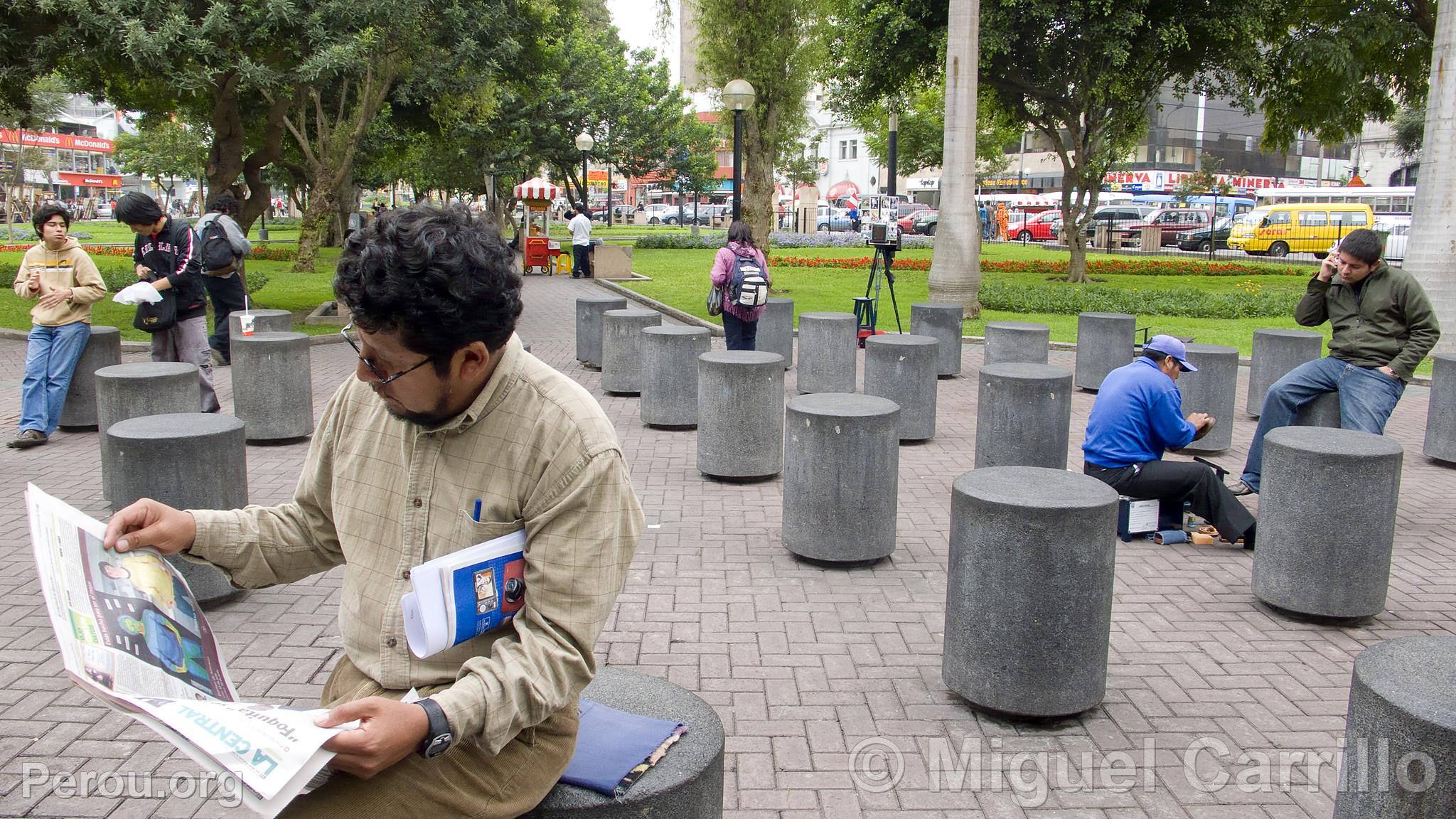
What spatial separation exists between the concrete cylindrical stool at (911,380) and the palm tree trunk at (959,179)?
24.9 ft

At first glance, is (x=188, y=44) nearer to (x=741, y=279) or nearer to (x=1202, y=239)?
(x=741, y=279)

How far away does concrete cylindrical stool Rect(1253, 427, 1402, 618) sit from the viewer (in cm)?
543

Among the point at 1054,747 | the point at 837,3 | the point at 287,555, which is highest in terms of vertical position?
the point at 837,3

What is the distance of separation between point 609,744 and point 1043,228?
4880 centimetres

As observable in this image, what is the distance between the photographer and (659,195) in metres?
117

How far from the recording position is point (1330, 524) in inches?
216

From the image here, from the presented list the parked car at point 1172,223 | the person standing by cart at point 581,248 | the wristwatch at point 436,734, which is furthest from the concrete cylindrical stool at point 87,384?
the parked car at point 1172,223

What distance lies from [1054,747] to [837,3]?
22.9m

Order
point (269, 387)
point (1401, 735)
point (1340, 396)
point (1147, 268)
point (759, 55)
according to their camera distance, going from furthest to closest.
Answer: point (1147, 268), point (759, 55), point (269, 387), point (1340, 396), point (1401, 735)

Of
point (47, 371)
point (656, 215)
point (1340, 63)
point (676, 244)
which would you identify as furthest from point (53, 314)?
point (656, 215)

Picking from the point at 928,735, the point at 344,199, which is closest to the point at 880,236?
the point at 928,735

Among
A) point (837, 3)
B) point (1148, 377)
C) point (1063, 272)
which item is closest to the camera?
point (1148, 377)

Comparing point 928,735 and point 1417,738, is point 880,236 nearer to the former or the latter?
point 928,735

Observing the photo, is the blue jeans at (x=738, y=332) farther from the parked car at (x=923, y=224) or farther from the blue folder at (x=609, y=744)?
the parked car at (x=923, y=224)
